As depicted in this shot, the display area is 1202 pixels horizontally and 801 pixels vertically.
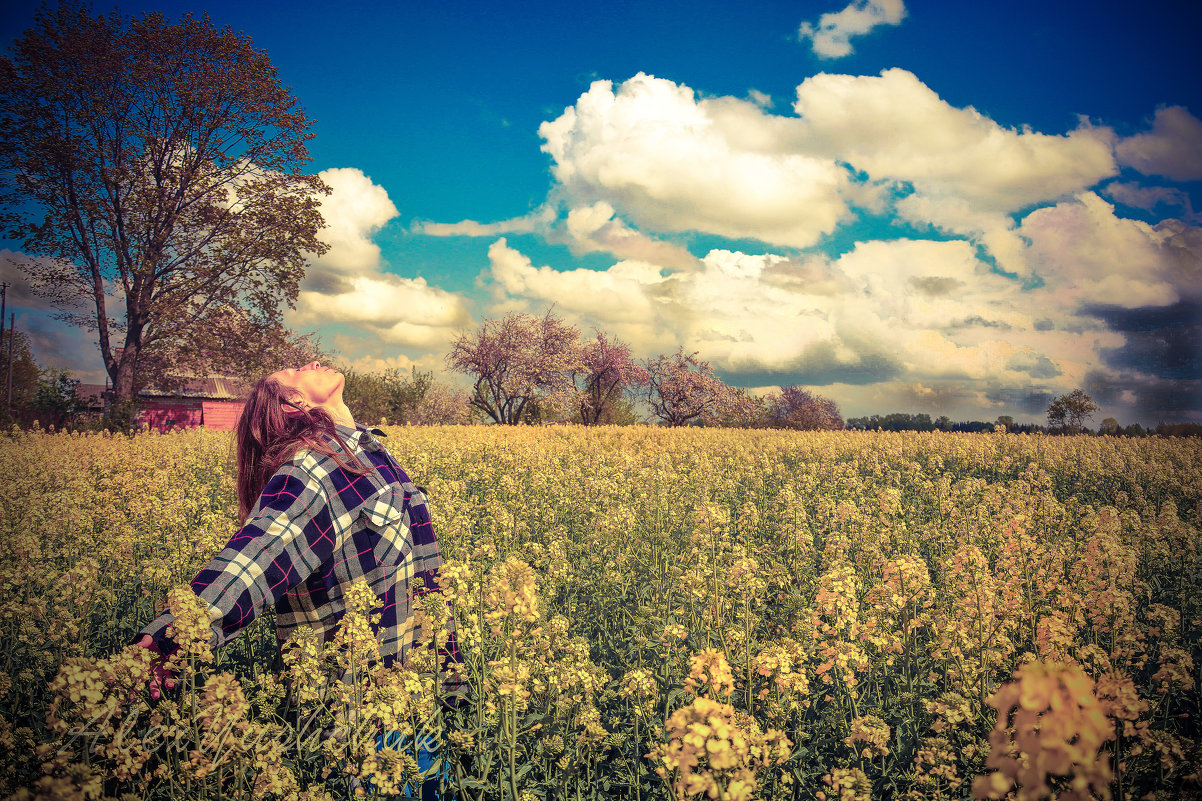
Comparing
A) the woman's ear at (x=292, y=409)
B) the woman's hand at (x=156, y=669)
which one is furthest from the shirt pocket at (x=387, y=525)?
the woman's hand at (x=156, y=669)

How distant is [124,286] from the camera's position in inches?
890

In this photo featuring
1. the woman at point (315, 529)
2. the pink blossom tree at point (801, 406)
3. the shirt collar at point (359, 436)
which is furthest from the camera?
the pink blossom tree at point (801, 406)

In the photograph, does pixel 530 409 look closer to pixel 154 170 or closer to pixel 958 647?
pixel 154 170

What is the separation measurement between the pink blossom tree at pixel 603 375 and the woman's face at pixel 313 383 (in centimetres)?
4697

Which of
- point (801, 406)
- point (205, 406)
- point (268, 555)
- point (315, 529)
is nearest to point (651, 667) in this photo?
point (315, 529)

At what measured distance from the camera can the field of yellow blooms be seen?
1910 millimetres

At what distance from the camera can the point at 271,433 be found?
323 centimetres

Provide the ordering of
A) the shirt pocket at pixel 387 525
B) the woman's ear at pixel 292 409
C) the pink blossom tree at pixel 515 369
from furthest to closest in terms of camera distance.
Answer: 1. the pink blossom tree at pixel 515 369
2. the woman's ear at pixel 292 409
3. the shirt pocket at pixel 387 525

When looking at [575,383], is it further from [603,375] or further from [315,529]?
[315,529]

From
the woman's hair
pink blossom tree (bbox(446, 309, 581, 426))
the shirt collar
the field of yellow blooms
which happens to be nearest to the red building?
pink blossom tree (bbox(446, 309, 581, 426))

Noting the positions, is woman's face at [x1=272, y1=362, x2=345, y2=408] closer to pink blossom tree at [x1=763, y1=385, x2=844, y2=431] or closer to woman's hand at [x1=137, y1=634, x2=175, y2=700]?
woman's hand at [x1=137, y1=634, x2=175, y2=700]

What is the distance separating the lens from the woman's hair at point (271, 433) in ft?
10.2

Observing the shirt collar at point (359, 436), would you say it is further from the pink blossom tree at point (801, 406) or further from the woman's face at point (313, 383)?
the pink blossom tree at point (801, 406)

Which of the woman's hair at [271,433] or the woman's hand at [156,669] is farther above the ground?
the woman's hair at [271,433]
